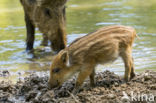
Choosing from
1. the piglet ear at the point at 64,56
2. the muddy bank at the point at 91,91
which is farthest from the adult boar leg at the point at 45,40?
the piglet ear at the point at 64,56

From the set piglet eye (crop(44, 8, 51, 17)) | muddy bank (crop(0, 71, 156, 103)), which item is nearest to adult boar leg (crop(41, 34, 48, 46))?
piglet eye (crop(44, 8, 51, 17))

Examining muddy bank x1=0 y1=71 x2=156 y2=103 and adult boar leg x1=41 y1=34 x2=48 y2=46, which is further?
adult boar leg x1=41 y1=34 x2=48 y2=46

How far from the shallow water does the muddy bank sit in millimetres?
933

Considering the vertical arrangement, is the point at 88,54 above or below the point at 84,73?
above

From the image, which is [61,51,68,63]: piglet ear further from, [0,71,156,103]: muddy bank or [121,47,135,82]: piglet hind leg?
[121,47,135,82]: piglet hind leg

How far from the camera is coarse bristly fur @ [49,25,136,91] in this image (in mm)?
4629

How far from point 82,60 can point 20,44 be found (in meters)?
4.61

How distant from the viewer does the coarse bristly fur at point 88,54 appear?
15.2 feet

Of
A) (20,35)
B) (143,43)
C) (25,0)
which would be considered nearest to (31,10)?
(25,0)

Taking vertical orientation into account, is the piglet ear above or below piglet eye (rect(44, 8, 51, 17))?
below

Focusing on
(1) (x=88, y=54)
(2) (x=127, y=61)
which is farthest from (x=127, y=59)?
(1) (x=88, y=54)

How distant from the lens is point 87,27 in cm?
1007

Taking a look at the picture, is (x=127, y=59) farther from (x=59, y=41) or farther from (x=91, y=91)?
(x=59, y=41)

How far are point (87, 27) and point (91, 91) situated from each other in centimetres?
545
